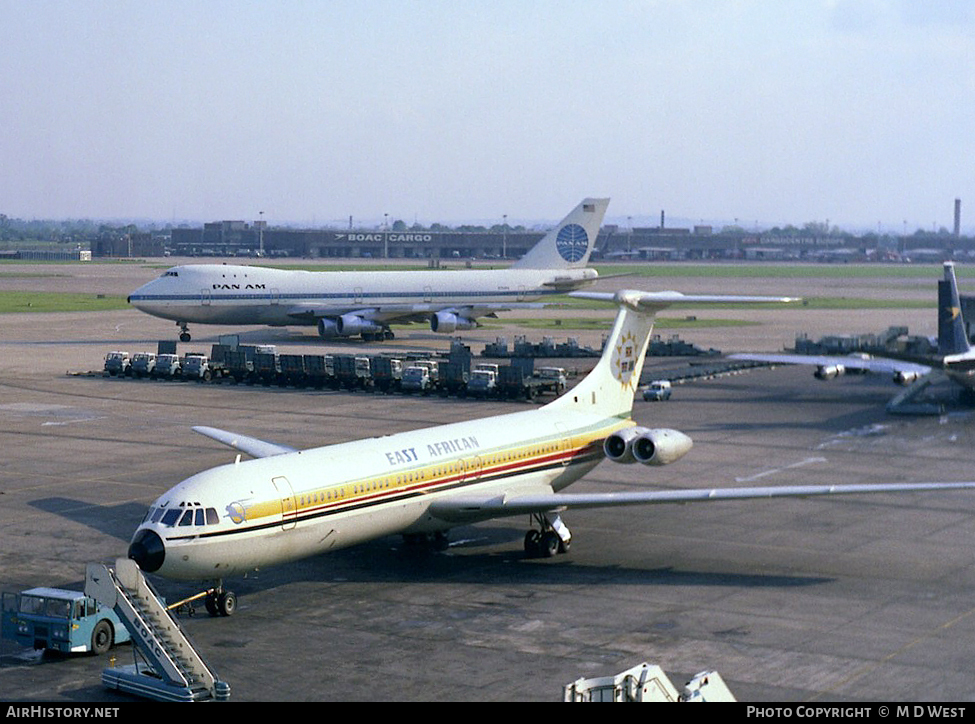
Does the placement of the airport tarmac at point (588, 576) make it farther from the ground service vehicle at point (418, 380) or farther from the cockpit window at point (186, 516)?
the ground service vehicle at point (418, 380)

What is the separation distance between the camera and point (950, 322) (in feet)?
188

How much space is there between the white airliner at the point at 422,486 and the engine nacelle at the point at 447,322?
48.6 m

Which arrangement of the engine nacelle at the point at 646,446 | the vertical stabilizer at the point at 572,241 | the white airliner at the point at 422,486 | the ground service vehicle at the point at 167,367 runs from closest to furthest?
the white airliner at the point at 422,486 → the engine nacelle at the point at 646,446 → the ground service vehicle at the point at 167,367 → the vertical stabilizer at the point at 572,241

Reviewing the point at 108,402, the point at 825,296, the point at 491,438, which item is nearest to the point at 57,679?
the point at 491,438

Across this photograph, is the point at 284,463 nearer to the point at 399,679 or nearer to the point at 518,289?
the point at 399,679

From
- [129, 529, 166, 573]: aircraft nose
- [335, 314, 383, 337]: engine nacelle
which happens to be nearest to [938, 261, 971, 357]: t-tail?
[335, 314, 383, 337]: engine nacelle

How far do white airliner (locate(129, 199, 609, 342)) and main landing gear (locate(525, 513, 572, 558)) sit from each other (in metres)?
54.2

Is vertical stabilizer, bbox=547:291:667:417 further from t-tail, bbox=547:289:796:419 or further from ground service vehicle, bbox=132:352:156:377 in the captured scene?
ground service vehicle, bbox=132:352:156:377

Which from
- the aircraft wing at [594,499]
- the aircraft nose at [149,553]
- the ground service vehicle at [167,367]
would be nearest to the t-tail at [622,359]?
the aircraft wing at [594,499]

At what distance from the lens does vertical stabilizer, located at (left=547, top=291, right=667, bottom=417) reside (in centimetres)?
3634

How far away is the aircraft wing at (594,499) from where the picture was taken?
30641 mm

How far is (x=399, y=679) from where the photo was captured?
923 inches

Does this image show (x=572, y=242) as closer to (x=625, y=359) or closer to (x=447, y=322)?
(x=447, y=322)

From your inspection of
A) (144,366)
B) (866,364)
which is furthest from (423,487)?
(144,366)
